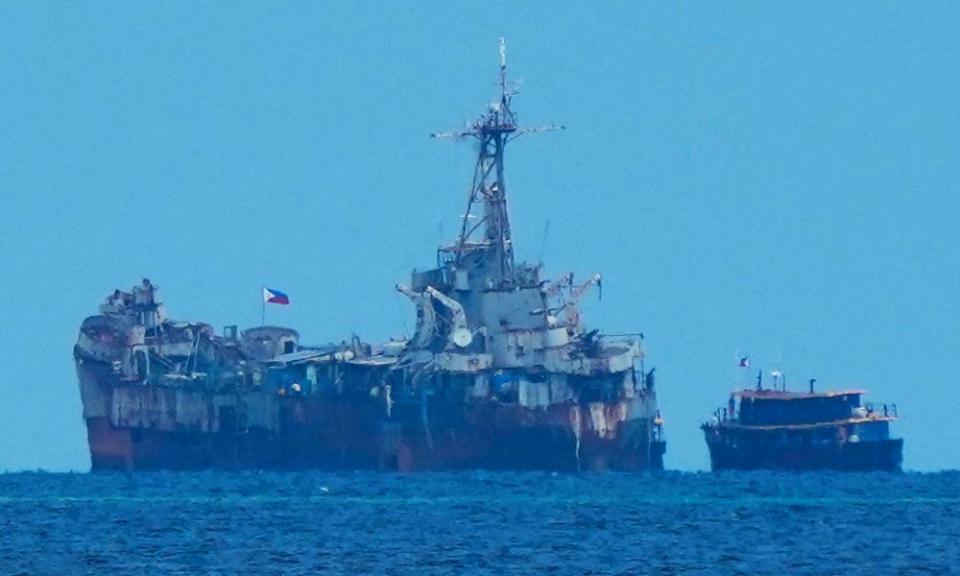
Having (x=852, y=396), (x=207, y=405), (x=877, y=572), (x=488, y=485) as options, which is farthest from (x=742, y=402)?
(x=877, y=572)

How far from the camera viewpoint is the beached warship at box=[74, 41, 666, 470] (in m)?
132

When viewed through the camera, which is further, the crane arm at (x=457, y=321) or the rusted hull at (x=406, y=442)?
the rusted hull at (x=406, y=442)

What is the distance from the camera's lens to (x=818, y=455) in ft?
429

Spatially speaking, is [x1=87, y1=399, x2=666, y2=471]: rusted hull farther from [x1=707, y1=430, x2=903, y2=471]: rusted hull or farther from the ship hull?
[x1=707, y1=430, x2=903, y2=471]: rusted hull

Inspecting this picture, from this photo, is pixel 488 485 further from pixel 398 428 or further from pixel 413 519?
pixel 413 519

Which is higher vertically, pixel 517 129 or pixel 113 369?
pixel 517 129

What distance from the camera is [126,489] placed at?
409ft

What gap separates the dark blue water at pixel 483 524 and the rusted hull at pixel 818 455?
699 millimetres

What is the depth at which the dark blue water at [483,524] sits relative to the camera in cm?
8756

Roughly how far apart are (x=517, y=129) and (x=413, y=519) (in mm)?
33396

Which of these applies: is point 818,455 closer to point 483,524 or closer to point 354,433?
point 354,433

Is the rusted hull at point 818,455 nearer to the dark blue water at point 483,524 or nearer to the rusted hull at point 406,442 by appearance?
the dark blue water at point 483,524

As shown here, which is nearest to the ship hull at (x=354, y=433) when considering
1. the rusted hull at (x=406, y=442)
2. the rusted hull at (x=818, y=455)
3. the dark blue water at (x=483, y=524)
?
the rusted hull at (x=406, y=442)

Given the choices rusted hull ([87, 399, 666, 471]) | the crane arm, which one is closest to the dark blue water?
rusted hull ([87, 399, 666, 471])
